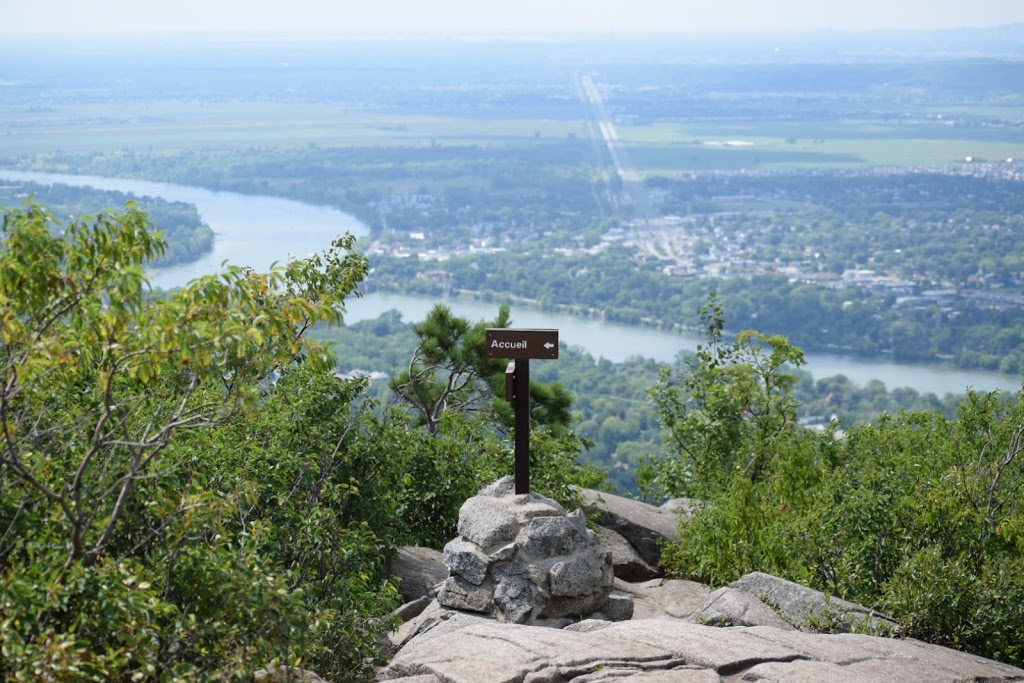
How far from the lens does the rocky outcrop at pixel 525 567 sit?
788cm

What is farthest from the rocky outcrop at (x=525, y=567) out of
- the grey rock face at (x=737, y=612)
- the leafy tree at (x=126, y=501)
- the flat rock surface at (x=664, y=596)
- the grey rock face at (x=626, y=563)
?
the leafy tree at (x=126, y=501)

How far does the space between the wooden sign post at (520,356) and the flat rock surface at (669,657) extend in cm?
164

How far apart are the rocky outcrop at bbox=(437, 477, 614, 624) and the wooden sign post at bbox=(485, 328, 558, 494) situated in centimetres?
36

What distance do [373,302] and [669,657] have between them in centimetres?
6494

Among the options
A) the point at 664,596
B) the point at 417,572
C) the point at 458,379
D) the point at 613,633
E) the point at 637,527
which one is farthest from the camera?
the point at 458,379

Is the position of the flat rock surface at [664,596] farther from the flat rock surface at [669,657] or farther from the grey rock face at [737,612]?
the flat rock surface at [669,657]

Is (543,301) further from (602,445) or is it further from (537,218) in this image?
(602,445)

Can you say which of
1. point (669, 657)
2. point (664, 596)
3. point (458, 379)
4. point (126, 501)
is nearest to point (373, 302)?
point (458, 379)

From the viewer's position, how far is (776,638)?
6812mm

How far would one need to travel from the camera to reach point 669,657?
20.8ft

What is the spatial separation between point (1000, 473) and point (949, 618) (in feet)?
4.99

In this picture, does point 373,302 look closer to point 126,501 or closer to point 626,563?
point 626,563

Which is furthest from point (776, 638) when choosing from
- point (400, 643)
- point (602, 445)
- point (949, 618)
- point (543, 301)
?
point (543, 301)

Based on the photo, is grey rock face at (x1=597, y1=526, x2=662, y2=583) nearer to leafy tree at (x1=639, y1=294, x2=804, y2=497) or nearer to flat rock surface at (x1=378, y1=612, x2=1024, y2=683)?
leafy tree at (x1=639, y1=294, x2=804, y2=497)
